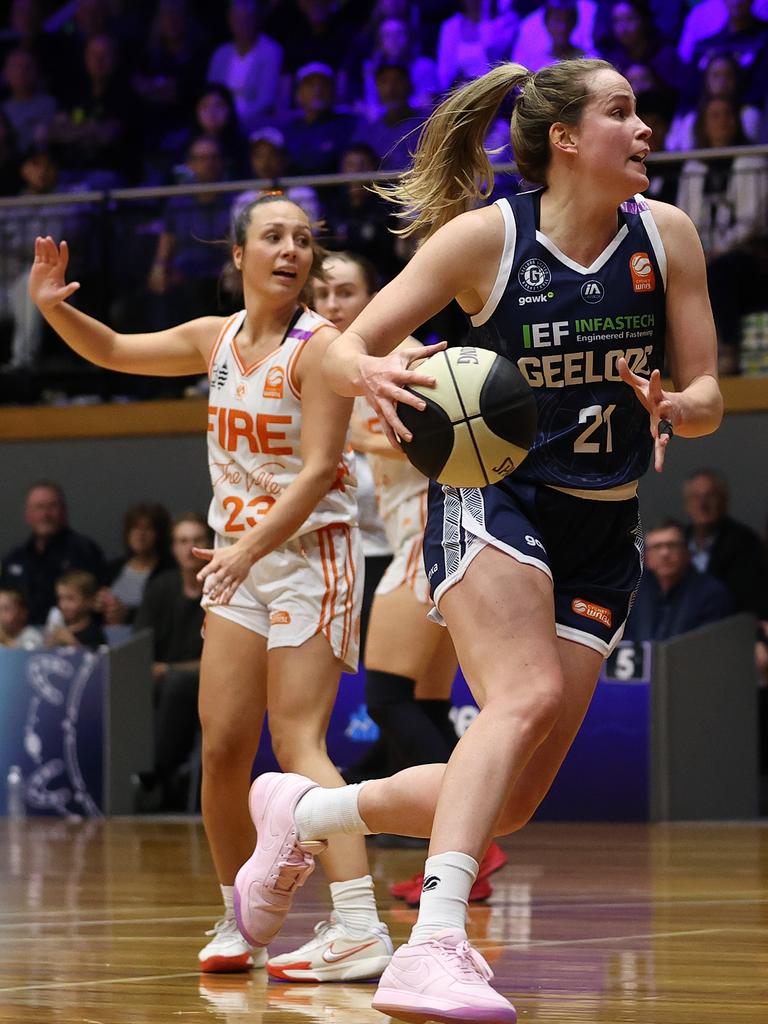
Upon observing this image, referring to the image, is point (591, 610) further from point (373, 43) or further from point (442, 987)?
point (373, 43)

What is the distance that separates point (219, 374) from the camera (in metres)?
4.47

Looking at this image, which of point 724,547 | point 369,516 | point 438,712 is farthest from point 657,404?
point 724,547

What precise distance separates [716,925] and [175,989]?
5.74ft

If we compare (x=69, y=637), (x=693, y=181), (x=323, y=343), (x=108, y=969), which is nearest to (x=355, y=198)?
(x=693, y=181)

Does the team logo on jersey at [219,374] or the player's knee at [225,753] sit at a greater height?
the team logo on jersey at [219,374]

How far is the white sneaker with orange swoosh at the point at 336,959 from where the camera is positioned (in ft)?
13.4

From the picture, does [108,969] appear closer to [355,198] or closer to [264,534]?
[264,534]

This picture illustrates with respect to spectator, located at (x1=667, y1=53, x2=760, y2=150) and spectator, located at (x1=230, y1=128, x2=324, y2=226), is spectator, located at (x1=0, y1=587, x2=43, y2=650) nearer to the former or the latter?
spectator, located at (x1=230, y1=128, x2=324, y2=226)

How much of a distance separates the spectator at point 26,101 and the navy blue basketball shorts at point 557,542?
35.4 feet

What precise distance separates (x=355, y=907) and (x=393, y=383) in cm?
150

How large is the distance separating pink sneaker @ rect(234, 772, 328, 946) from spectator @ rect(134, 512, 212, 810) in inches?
222

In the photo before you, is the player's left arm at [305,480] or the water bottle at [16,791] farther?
the water bottle at [16,791]

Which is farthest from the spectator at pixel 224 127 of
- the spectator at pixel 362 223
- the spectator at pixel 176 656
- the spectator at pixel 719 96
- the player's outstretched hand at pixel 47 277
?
the player's outstretched hand at pixel 47 277

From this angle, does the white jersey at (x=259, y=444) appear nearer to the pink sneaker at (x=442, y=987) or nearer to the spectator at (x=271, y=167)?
the pink sneaker at (x=442, y=987)
